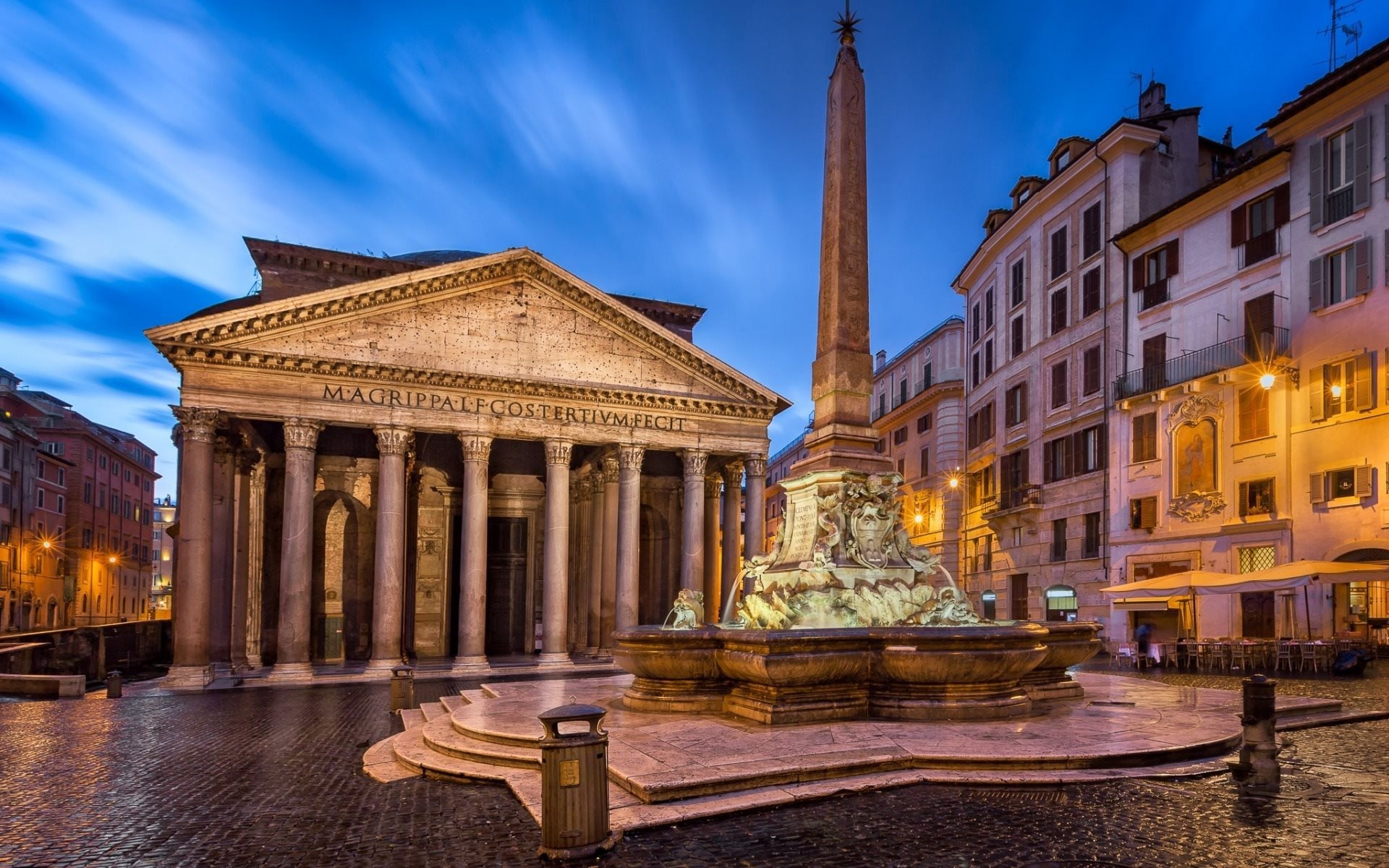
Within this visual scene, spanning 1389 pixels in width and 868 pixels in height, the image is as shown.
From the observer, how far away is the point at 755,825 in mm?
5871

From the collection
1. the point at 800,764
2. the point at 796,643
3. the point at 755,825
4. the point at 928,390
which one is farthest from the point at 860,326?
the point at 928,390

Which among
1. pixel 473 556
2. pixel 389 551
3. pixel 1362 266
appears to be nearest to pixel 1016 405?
pixel 1362 266

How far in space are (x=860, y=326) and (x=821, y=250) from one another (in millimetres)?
1149

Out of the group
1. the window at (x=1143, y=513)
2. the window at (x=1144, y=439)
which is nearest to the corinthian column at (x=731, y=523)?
the window at (x=1143, y=513)

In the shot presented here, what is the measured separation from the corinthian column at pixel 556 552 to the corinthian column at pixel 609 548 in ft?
8.86

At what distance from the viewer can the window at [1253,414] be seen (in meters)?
21.6

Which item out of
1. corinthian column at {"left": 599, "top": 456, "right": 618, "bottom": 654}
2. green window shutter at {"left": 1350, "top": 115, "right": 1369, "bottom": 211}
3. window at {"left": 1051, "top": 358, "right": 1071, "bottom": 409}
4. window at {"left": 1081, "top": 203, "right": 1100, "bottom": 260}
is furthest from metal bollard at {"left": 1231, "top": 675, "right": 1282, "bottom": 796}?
window at {"left": 1081, "top": 203, "right": 1100, "bottom": 260}

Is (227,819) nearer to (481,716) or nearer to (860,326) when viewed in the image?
(481,716)

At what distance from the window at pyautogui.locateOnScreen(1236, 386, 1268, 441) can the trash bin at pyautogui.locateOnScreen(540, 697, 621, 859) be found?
21604 millimetres

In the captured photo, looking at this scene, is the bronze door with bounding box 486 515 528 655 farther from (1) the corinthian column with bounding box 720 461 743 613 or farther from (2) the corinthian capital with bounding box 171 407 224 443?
(2) the corinthian capital with bounding box 171 407 224 443

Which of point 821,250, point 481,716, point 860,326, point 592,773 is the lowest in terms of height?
point 481,716

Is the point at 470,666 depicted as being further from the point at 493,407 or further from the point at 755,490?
the point at 755,490

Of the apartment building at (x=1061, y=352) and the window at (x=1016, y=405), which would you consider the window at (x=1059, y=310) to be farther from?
the window at (x=1016, y=405)

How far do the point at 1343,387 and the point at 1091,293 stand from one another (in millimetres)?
9219
